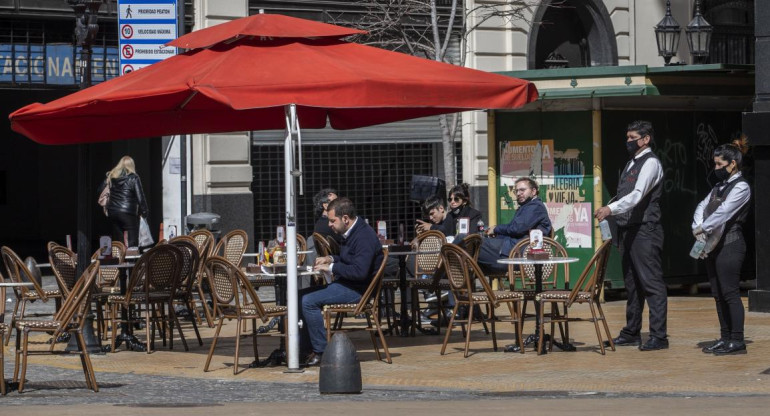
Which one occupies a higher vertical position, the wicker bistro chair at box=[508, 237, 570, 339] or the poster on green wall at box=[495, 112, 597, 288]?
the poster on green wall at box=[495, 112, 597, 288]

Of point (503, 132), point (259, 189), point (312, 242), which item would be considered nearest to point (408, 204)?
point (259, 189)

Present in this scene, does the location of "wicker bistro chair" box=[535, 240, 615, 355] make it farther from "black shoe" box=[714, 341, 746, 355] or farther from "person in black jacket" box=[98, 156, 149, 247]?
"person in black jacket" box=[98, 156, 149, 247]

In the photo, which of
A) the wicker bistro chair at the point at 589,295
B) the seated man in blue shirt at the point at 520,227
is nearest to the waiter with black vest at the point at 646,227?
the wicker bistro chair at the point at 589,295

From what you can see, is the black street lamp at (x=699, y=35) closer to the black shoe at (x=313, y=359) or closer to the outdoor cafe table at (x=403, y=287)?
the outdoor cafe table at (x=403, y=287)

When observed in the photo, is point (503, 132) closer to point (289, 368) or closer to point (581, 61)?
point (289, 368)

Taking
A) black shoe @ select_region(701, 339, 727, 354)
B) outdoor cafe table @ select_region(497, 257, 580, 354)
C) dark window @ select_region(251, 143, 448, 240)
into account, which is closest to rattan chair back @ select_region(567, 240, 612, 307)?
outdoor cafe table @ select_region(497, 257, 580, 354)

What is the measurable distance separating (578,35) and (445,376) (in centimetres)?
1653

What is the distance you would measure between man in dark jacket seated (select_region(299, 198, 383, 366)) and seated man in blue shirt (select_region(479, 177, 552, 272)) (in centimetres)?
243

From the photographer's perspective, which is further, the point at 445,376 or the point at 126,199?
the point at 126,199

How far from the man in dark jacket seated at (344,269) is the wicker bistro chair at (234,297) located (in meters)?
0.26

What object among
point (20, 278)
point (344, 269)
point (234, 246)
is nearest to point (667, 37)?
point (234, 246)

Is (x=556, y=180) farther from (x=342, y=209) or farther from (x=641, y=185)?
(x=342, y=209)

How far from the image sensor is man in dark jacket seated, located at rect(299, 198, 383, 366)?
1153cm

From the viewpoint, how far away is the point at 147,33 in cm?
1811
